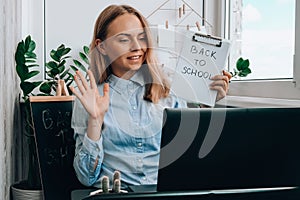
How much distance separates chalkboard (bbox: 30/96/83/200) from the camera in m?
1.75

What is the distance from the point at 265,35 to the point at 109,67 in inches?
42.0

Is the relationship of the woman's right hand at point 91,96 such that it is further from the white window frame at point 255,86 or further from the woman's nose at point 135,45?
the white window frame at point 255,86

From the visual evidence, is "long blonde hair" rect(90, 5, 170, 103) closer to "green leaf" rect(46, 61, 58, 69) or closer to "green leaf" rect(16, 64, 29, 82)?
"green leaf" rect(16, 64, 29, 82)

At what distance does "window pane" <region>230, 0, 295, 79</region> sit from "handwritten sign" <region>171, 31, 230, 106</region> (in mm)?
853

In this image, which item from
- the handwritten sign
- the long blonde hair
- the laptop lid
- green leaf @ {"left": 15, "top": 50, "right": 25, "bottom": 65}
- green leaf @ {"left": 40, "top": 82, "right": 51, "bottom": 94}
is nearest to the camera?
the laptop lid

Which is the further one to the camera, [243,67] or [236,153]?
[243,67]

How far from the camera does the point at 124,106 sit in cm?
141

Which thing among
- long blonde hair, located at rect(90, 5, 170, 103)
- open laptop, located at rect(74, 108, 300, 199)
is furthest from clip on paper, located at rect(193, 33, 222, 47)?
open laptop, located at rect(74, 108, 300, 199)

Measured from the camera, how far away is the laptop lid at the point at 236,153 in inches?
22.4

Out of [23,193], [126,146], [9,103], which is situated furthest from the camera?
[23,193]

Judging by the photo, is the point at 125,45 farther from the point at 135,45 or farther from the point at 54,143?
the point at 54,143

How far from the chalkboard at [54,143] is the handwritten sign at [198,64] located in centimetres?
76

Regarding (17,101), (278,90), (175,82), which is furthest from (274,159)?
(17,101)

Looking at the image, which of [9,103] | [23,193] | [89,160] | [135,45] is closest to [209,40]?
[135,45]
